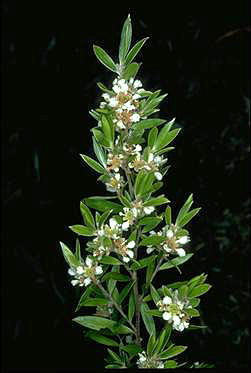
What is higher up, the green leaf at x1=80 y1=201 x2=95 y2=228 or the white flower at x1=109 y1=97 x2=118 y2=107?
the white flower at x1=109 y1=97 x2=118 y2=107

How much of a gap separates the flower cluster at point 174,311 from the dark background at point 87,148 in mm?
706

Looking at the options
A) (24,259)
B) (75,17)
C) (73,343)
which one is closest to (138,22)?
(75,17)

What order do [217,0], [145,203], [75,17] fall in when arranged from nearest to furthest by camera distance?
[145,203], [75,17], [217,0]

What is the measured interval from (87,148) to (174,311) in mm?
738

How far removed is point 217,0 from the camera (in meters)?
1.34

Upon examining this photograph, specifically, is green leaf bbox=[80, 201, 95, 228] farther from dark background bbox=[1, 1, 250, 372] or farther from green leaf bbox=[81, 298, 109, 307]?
dark background bbox=[1, 1, 250, 372]

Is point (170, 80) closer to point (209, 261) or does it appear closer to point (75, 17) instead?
point (75, 17)

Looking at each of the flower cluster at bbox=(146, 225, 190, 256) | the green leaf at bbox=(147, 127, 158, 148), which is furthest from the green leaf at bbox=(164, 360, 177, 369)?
the green leaf at bbox=(147, 127, 158, 148)

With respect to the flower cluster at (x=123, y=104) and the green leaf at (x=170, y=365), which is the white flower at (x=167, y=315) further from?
the flower cluster at (x=123, y=104)

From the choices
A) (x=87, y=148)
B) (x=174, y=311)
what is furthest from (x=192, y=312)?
(x=87, y=148)

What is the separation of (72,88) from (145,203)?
29.2 inches

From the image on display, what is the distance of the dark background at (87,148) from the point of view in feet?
4.01

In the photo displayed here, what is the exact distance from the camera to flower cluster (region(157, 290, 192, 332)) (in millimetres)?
540

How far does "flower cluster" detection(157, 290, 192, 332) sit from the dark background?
27.8 inches
